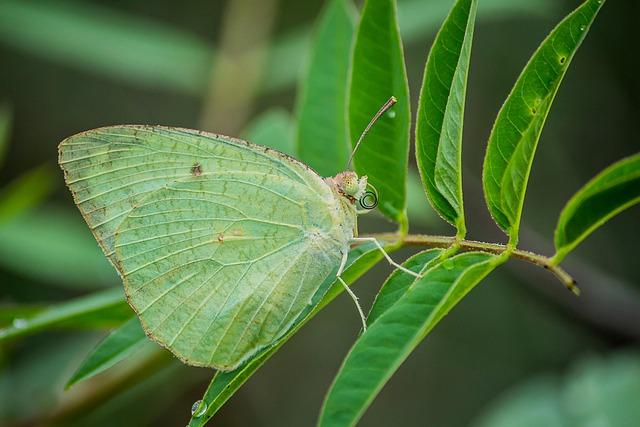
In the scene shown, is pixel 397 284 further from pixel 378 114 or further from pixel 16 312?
pixel 16 312

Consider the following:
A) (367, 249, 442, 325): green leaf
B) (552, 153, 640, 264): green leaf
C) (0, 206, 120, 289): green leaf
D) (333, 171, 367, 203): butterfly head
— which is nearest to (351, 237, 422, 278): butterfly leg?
(367, 249, 442, 325): green leaf

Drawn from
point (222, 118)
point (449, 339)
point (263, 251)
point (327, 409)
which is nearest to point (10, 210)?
point (222, 118)

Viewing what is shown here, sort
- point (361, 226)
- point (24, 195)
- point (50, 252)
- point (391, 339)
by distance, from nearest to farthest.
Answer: point (391, 339) < point (24, 195) < point (50, 252) < point (361, 226)

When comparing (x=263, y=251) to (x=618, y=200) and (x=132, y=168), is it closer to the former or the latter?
(x=132, y=168)

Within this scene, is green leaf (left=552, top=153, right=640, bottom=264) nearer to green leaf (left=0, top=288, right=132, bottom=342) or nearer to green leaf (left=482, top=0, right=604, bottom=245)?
green leaf (left=482, top=0, right=604, bottom=245)

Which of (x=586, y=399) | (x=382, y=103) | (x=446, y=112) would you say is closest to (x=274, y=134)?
(x=382, y=103)

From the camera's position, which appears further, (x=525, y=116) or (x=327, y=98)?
(x=327, y=98)
